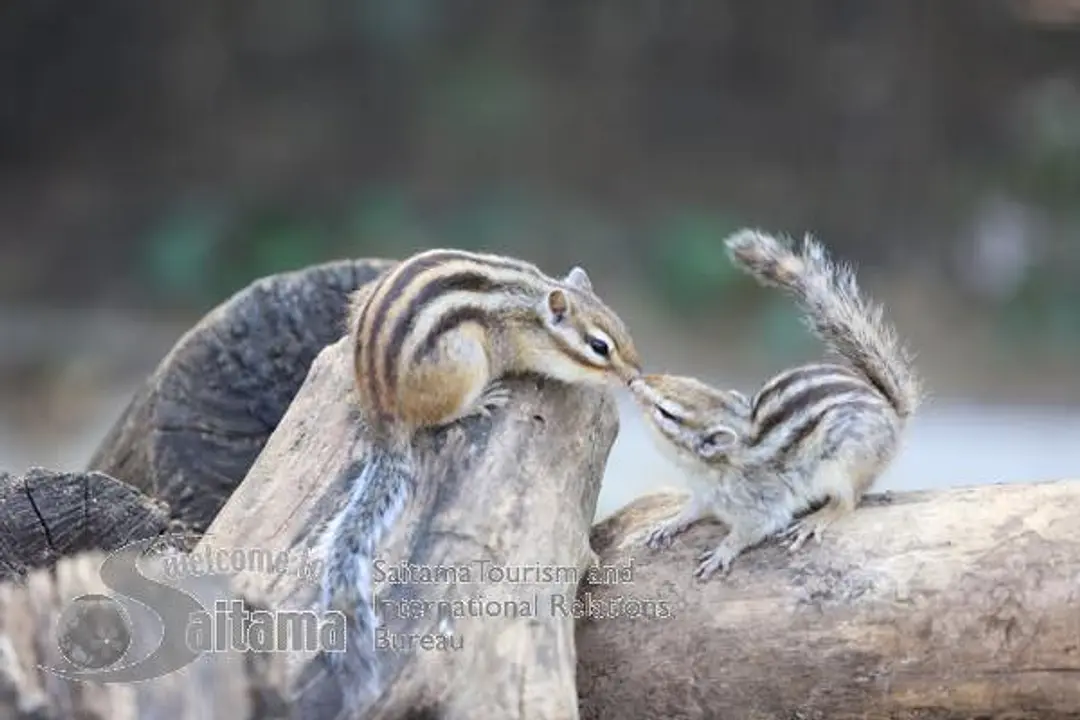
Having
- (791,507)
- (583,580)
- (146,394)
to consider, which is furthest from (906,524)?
(146,394)

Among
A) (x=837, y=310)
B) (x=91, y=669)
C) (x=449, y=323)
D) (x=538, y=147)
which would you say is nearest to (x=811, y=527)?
(x=837, y=310)

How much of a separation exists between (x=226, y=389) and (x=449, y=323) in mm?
655

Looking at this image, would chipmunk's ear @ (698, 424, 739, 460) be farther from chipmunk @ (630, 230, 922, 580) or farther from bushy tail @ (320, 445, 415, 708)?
bushy tail @ (320, 445, 415, 708)

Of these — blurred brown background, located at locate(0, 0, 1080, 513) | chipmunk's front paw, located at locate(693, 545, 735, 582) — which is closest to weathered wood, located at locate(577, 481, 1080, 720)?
chipmunk's front paw, located at locate(693, 545, 735, 582)

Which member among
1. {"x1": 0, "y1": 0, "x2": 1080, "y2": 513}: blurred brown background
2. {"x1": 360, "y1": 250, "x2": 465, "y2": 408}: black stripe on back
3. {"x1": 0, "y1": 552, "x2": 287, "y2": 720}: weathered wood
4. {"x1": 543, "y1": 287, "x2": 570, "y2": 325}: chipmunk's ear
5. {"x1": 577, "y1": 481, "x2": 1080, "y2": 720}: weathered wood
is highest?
{"x1": 0, "y1": 0, "x2": 1080, "y2": 513}: blurred brown background

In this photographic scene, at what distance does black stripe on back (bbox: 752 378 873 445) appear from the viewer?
2551 millimetres

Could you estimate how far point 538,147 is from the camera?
7434 millimetres

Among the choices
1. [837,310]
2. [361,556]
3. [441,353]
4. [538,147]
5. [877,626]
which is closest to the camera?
[361,556]

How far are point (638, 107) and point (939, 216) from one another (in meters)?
1.42

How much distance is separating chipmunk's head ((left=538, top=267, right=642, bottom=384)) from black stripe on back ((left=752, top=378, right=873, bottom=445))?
0.88 feet

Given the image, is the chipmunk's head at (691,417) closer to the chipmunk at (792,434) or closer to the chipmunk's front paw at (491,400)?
the chipmunk at (792,434)

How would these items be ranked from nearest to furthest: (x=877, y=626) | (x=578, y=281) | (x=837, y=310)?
(x=877, y=626), (x=837, y=310), (x=578, y=281)

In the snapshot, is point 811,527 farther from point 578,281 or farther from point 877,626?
point 578,281

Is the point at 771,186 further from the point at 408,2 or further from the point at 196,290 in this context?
the point at 196,290
